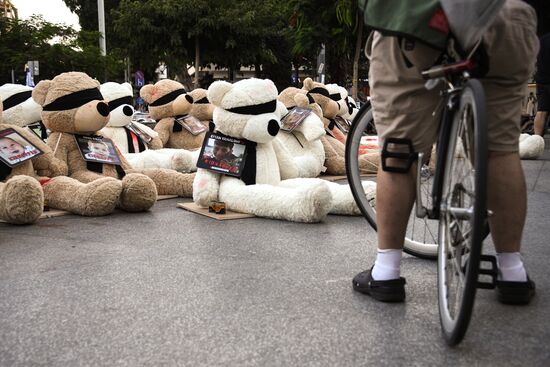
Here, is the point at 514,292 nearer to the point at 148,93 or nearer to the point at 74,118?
the point at 74,118

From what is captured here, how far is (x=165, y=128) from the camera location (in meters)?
6.50

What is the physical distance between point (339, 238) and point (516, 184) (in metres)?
1.31

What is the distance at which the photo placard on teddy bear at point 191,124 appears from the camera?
6.48m

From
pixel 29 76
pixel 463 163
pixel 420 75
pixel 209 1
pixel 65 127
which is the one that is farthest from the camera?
pixel 209 1

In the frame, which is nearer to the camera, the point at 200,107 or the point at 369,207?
the point at 369,207

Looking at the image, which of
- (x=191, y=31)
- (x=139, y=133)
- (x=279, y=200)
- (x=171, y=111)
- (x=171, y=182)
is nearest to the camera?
(x=279, y=200)

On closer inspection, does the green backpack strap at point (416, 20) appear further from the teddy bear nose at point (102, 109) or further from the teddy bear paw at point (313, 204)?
the teddy bear nose at point (102, 109)

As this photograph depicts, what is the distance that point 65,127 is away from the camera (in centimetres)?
439

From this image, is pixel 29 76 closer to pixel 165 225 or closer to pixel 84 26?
pixel 165 225

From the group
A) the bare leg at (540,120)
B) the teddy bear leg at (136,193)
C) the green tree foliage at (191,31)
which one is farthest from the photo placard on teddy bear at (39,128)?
the green tree foliage at (191,31)

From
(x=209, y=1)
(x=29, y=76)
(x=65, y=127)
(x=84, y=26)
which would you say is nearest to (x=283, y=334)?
(x=65, y=127)

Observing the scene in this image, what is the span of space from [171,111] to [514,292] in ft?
16.2

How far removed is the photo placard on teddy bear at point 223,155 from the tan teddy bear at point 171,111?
94.2 inches

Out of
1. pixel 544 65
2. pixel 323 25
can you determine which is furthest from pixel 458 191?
pixel 323 25
